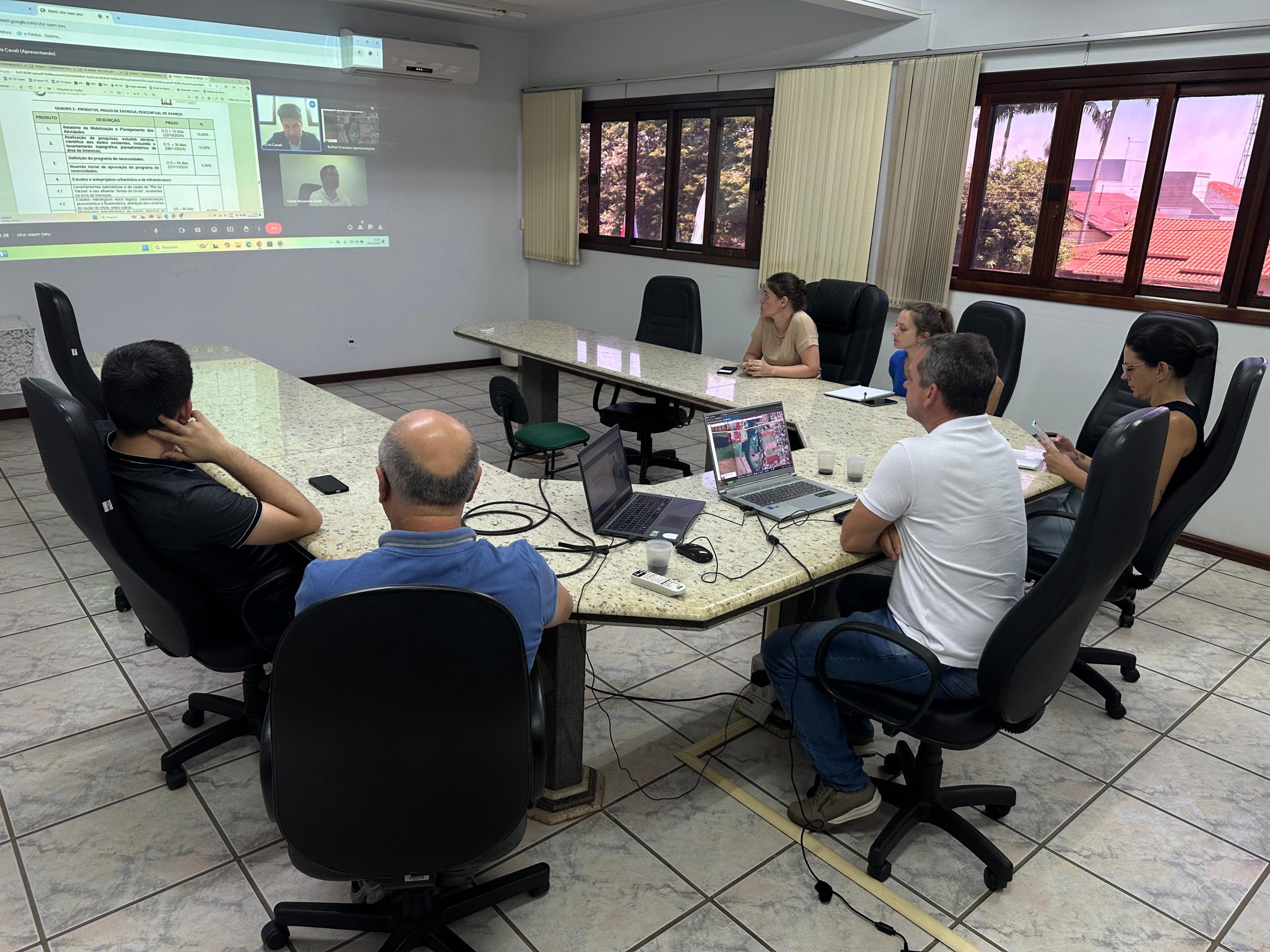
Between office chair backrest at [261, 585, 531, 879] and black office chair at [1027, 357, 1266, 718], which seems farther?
black office chair at [1027, 357, 1266, 718]

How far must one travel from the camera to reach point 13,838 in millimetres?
2160

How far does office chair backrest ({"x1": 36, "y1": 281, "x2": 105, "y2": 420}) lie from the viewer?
11.1 feet

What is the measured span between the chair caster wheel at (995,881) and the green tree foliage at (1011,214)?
3.69m

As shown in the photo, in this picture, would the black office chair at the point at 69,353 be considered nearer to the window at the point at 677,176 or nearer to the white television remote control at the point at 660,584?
the white television remote control at the point at 660,584

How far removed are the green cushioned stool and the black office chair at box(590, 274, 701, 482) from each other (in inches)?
15.6

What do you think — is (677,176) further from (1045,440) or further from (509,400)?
(1045,440)

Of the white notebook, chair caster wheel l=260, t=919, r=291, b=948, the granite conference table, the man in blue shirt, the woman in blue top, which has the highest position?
the woman in blue top

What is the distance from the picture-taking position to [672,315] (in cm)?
535

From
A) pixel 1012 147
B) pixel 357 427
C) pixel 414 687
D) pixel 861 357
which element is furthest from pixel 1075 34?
pixel 414 687

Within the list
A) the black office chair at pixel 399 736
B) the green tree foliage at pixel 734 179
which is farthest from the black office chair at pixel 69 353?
the green tree foliage at pixel 734 179

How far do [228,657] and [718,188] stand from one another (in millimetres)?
5220

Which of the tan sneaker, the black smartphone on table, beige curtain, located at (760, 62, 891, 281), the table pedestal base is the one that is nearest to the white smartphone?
the tan sneaker

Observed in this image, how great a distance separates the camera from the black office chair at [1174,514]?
257cm

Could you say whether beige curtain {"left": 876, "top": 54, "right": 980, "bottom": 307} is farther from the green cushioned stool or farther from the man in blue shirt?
the man in blue shirt
